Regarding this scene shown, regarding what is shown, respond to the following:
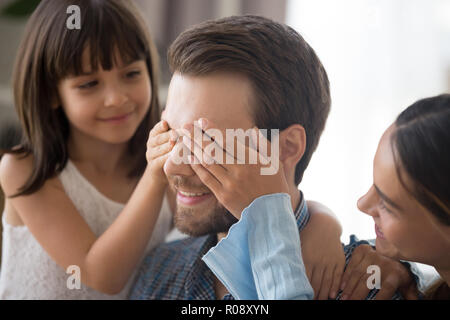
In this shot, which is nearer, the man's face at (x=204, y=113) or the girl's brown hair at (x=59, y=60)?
the man's face at (x=204, y=113)

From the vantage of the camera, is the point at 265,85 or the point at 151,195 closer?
the point at 265,85

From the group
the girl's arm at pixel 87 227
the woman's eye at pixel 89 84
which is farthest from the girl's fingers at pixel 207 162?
the woman's eye at pixel 89 84

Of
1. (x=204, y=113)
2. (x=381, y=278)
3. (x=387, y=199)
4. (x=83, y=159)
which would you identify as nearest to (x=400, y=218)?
(x=387, y=199)

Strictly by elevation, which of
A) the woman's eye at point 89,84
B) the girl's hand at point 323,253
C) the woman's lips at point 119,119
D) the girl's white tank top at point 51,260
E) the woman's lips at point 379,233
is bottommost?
the girl's white tank top at point 51,260

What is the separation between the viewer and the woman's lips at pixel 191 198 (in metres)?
0.68

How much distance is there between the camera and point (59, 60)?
30.1 inches

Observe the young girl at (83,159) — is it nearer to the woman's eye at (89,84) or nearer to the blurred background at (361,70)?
the woman's eye at (89,84)

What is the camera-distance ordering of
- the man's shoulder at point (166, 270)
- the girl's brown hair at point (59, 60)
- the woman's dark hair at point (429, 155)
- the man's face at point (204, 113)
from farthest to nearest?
the man's shoulder at point (166, 270)
the girl's brown hair at point (59, 60)
the man's face at point (204, 113)
the woman's dark hair at point (429, 155)

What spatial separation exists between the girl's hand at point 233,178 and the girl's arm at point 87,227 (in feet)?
0.45

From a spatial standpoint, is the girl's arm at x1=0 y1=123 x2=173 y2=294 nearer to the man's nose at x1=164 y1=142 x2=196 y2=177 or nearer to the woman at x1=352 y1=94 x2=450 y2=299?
the man's nose at x1=164 y1=142 x2=196 y2=177

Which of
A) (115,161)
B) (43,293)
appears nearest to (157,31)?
(115,161)
